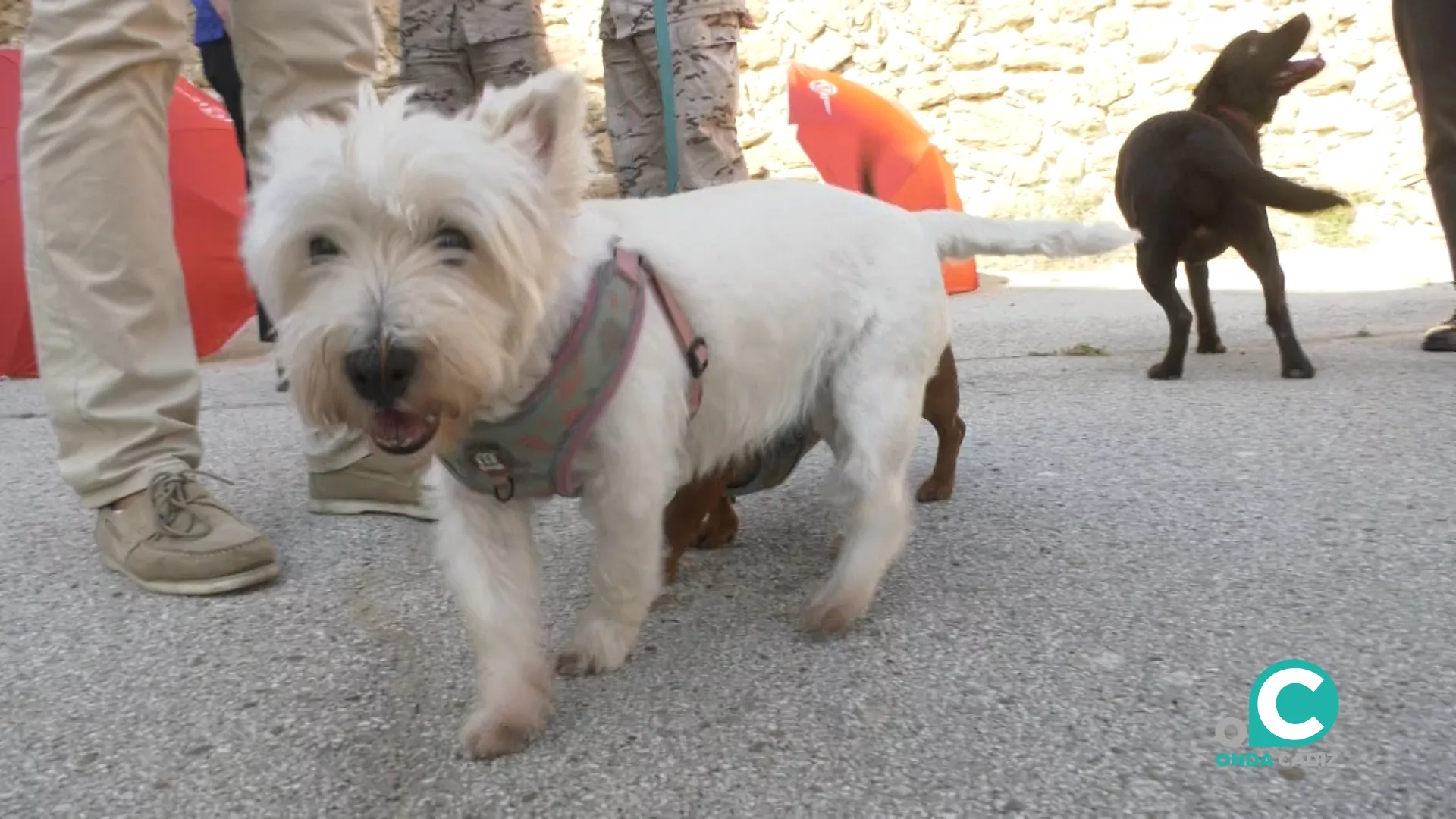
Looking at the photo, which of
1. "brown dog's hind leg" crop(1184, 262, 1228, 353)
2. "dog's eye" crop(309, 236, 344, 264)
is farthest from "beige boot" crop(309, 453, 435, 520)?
"brown dog's hind leg" crop(1184, 262, 1228, 353)

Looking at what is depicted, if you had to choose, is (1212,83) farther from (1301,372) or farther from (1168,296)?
(1301,372)

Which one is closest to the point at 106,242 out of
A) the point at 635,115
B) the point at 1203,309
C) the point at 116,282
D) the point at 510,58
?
the point at 116,282

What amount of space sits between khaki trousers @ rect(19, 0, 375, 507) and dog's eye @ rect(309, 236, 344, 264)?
2.15 feet

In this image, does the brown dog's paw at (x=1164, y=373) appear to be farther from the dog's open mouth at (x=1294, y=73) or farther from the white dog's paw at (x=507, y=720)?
the white dog's paw at (x=507, y=720)

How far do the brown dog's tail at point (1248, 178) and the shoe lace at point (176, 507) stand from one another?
328 centimetres

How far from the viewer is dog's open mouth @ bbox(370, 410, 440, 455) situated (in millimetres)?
1395

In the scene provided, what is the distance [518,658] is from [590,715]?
0.45 feet

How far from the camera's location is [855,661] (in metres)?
1.67

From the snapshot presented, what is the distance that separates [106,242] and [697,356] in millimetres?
1207

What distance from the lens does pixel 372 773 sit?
4.50 ft

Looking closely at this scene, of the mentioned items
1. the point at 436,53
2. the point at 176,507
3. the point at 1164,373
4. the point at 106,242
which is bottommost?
the point at 1164,373

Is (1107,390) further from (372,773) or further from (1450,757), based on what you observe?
(372,773)

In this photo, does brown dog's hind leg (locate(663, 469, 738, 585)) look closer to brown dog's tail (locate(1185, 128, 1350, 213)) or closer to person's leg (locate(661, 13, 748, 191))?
person's leg (locate(661, 13, 748, 191))

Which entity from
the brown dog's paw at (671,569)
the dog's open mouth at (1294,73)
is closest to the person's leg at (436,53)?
the brown dog's paw at (671,569)
